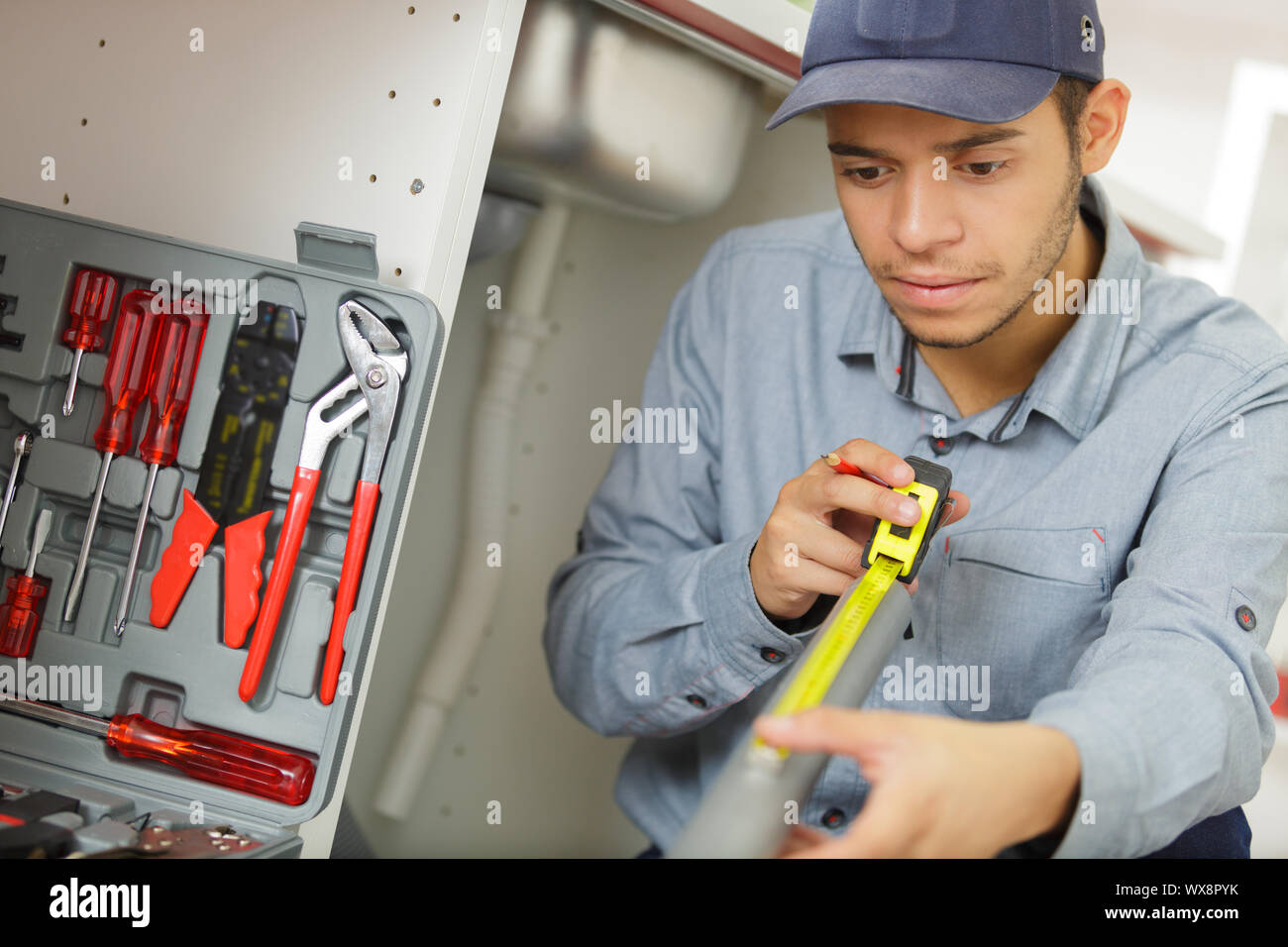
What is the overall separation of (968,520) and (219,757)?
526 mm

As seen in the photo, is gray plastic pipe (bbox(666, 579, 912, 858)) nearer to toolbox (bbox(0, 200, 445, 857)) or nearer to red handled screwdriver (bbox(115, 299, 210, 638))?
toolbox (bbox(0, 200, 445, 857))

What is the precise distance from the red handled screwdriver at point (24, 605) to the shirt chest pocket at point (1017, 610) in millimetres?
595

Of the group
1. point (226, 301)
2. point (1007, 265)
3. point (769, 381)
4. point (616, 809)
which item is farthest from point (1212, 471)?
point (616, 809)

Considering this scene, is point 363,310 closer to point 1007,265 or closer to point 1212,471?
point 1007,265

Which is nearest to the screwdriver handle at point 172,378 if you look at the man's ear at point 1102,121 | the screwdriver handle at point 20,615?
the screwdriver handle at point 20,615

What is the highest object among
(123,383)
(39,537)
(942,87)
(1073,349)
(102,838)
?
(942,87)

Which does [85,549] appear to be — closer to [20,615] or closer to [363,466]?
[20,615]

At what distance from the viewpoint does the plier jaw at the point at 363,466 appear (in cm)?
56

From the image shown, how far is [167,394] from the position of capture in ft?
1.96

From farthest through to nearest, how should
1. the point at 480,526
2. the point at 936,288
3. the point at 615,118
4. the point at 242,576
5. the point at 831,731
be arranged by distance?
the point at 480,526, the point at 615,118, the point at 936,288, the point at 242,576, the point at 831,731

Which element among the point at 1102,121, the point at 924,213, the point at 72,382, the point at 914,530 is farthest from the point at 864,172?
the point at 72,382

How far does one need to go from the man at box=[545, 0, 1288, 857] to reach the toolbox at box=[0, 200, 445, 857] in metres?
0.25

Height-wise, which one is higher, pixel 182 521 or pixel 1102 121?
pixel 1102 121
